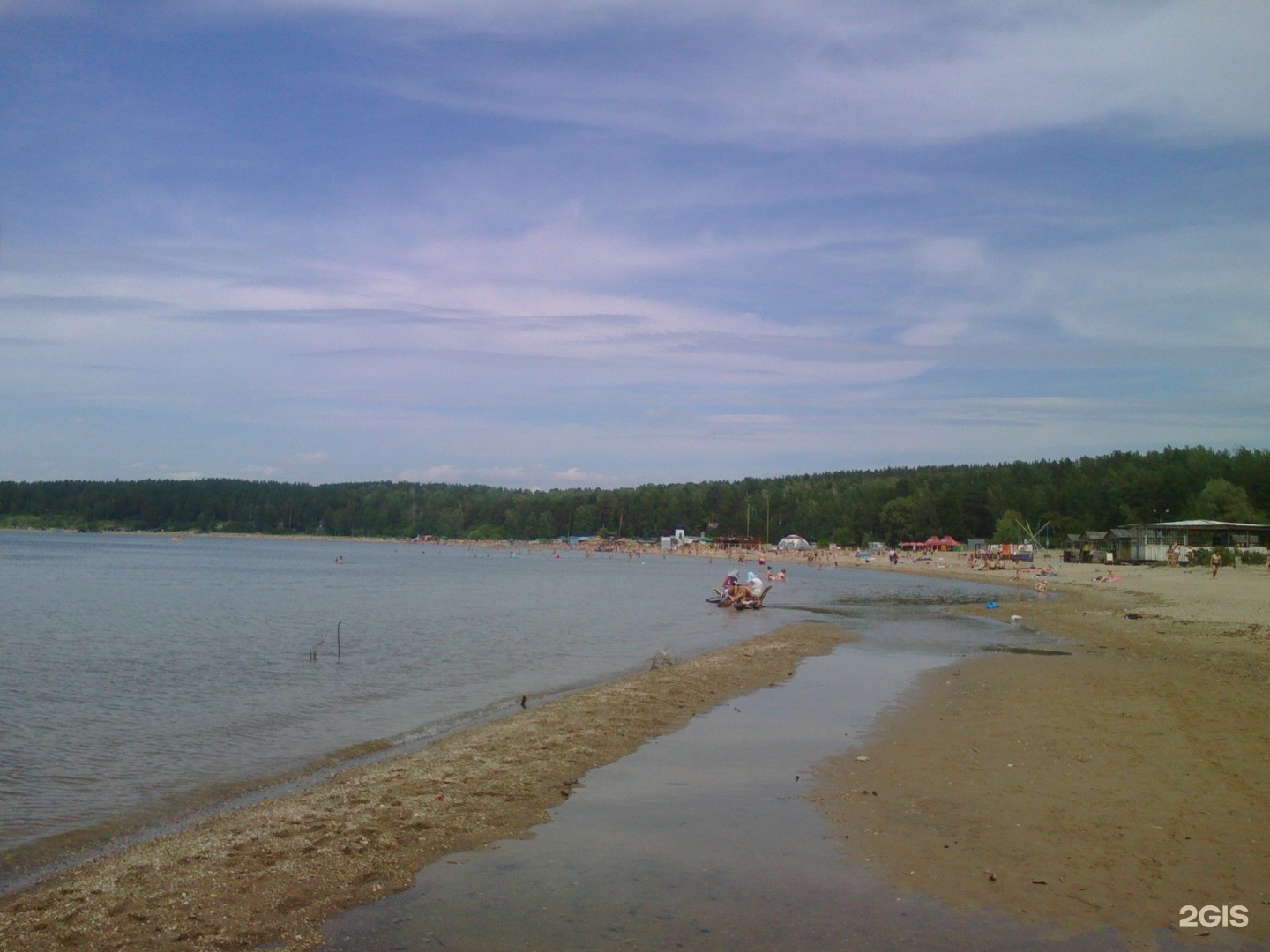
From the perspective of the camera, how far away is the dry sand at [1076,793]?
637 centimetres

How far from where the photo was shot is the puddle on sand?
5.70m

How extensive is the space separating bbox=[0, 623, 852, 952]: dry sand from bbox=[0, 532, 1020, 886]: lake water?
1582 millimetres

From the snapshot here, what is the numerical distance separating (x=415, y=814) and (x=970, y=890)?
4.68 meters

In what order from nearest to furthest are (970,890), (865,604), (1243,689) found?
(970,890) → (1243,689) → (865,604)

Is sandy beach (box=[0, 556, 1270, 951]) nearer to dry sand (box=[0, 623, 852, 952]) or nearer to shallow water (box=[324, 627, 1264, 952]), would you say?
Result: dry sand (box=[0, 623, 852, 952])

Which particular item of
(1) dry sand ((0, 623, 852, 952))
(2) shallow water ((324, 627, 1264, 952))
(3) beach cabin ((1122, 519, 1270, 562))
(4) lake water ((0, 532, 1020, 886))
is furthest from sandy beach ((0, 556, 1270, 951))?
(3) beach cabin ((1122, 519, 1270, 562))

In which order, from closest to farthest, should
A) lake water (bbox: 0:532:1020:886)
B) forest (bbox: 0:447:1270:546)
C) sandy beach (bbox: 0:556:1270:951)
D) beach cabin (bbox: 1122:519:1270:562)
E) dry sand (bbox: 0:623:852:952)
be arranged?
1. dry sand (bbox: 0:623:852:952)
2. sandy beach (bbox: 0:556:1270:951)
3. lake water (bbox: 0:532:1020:886)
4. beach cabin (bbox: 1122:519:1270:562)
5. forest (bbox: 0:447:1270:546)

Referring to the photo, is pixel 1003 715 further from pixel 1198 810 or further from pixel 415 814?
pixel 415 814

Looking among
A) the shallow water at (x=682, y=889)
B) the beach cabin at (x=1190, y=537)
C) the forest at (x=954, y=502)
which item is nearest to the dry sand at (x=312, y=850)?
the shallow water at (x=682, y=889)

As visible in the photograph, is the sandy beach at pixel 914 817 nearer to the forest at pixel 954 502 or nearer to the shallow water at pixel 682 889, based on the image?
the shallow water at pixel 682 889

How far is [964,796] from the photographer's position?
8773 mm

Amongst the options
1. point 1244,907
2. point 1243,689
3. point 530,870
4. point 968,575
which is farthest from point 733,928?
point 968,575

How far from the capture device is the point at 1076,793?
344 inches

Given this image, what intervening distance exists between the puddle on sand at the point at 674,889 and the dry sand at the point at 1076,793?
16.6 inches
